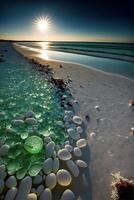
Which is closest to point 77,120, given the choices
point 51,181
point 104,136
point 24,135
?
point 104,136

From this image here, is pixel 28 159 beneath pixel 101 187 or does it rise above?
above

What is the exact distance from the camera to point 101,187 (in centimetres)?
258

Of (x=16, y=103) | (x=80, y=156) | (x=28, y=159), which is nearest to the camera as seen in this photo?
(x=28, y=159)

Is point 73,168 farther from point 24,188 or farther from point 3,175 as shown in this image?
point 3,175

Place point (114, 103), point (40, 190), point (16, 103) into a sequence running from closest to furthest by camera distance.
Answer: point (40, 190)
point (16, 103)
point (114, 103)

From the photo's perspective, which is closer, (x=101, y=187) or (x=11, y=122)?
(x=101, y=187)

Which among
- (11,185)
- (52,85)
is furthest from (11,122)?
(52,85)

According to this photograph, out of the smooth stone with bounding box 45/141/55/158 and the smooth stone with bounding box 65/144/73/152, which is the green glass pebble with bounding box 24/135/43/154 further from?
the smooth stone with bounding box 65/144/73/152

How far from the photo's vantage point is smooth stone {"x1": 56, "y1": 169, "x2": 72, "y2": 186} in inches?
96.8

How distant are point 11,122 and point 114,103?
294 centimetres

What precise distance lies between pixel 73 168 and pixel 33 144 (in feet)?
2.58

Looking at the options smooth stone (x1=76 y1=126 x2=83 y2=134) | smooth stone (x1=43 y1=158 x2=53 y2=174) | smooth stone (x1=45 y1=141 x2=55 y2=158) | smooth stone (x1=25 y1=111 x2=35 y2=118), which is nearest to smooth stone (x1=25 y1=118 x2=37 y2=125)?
smooth stone (x1=25 y1=111 x2=35 y2=118)

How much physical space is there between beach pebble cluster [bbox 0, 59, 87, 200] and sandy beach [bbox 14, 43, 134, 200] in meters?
0.17

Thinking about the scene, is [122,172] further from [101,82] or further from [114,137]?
[101,82]
